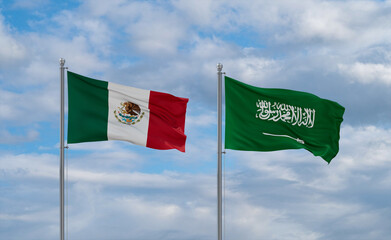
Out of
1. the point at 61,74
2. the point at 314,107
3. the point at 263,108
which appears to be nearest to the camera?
the point at 61,74

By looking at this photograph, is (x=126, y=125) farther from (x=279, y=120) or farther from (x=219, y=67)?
(x=279, y=120)

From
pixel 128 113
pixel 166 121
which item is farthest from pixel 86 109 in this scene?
pixel 166 121

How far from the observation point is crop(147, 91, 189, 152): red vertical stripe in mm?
22719

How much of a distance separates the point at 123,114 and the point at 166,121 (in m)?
1.63

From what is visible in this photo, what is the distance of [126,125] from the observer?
22.4 metres

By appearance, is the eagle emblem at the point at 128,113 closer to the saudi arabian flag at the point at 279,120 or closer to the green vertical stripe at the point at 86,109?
the green vertical stripe at the point at 86,109

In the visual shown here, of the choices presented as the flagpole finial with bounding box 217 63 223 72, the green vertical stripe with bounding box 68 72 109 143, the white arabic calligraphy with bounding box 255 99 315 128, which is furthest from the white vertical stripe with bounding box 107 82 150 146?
the white arabic calligraphy with bounding box 255 99 315 128

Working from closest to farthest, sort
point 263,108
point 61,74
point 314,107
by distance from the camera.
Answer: point 61,74, point 263,108, point 314,107

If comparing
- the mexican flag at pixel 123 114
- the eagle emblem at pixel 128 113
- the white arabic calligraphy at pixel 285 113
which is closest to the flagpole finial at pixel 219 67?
the mexican flag at pixel 123 114

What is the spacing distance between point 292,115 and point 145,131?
229 inches

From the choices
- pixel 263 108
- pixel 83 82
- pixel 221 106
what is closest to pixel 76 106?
pixel 83 82

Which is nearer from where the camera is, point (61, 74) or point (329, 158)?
point (61, 74)

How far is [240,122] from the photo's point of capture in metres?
22.8

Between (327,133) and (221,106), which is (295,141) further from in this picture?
(221,106)
